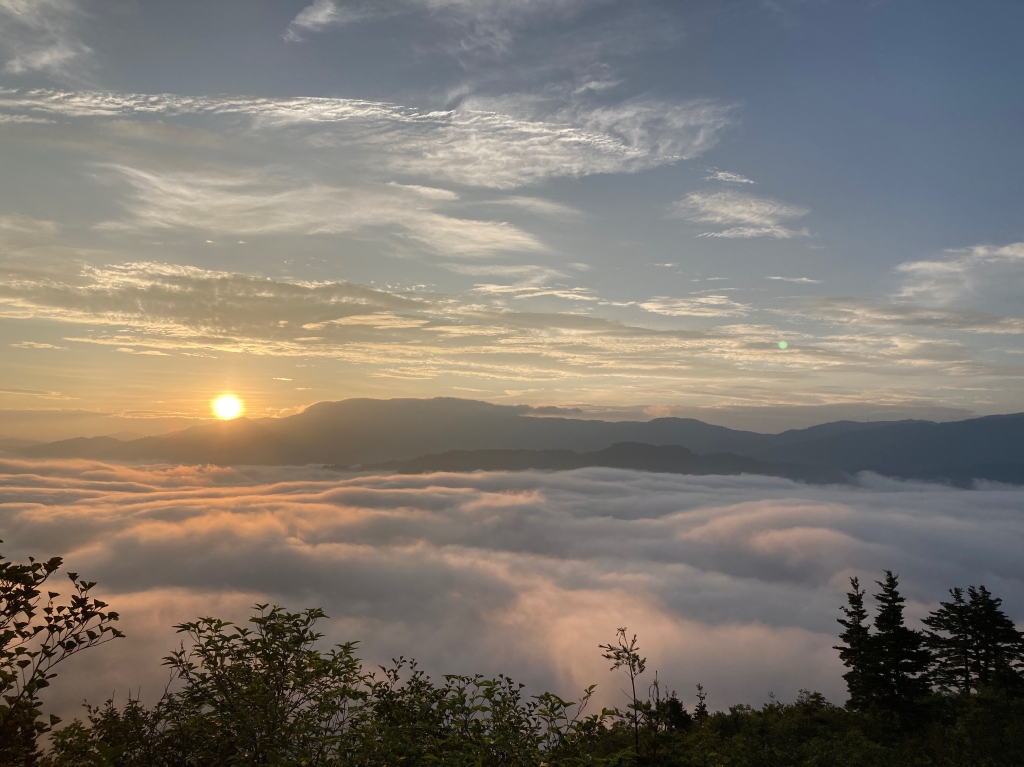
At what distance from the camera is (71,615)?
334 inches

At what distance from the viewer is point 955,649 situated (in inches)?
2251

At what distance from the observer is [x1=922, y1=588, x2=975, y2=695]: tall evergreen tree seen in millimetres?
56281

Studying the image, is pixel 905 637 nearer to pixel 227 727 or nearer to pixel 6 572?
pixel 227 727

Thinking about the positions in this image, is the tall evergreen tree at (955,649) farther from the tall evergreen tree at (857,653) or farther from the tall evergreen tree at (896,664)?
the tall evergreen tree at (896,664)

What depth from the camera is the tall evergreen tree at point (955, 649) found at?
56.3 meters

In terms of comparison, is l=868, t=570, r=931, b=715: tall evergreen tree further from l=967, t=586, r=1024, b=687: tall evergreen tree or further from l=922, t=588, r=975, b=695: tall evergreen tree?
l=967, t=586, r=1024, b=687: tall evergreen tree

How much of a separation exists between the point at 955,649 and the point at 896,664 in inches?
578

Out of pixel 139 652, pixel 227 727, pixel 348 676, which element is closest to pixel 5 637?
pixel 227 727

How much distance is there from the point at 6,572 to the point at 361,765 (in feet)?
20.8

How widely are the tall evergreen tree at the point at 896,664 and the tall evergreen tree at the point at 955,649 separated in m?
8.04

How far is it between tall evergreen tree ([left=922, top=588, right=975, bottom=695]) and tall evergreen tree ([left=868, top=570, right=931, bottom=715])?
8.04 meters

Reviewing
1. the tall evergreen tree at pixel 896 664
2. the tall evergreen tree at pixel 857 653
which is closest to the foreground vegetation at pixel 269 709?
the tall evergreen tree at pixel 896 664

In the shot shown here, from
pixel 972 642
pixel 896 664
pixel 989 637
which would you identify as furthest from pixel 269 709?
pixel 972 642

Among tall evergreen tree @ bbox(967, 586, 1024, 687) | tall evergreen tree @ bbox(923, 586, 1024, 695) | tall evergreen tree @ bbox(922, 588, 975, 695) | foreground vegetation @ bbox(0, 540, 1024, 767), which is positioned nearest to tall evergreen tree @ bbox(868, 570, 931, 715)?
tall evergreen tree @ bbox(923, 586, 1024, 695)
